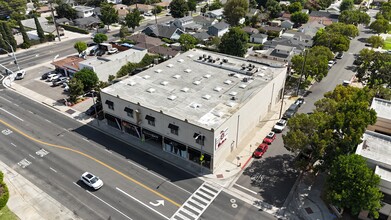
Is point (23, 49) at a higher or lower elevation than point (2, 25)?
lower

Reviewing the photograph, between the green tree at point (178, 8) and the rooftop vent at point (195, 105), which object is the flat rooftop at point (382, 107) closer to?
the rooftop vent at point (195, 105)

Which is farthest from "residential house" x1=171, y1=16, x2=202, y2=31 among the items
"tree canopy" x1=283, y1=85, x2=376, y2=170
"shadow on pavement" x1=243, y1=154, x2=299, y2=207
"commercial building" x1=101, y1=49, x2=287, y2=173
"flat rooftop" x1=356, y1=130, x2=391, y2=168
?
"flat rooftop" x1=356, y1=130, x2=391, y2=168

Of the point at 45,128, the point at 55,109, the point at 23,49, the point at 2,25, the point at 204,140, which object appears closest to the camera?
the point at 204,140

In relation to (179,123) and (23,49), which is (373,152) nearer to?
(179,123)

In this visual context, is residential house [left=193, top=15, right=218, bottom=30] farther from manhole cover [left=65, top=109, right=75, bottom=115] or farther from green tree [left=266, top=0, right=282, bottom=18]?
manhole cover [left=65, top=109, right=75, bottom=115]

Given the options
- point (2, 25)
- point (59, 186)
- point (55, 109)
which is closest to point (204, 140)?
point (59, 186)

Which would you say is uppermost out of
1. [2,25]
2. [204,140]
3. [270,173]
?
[2,25]
